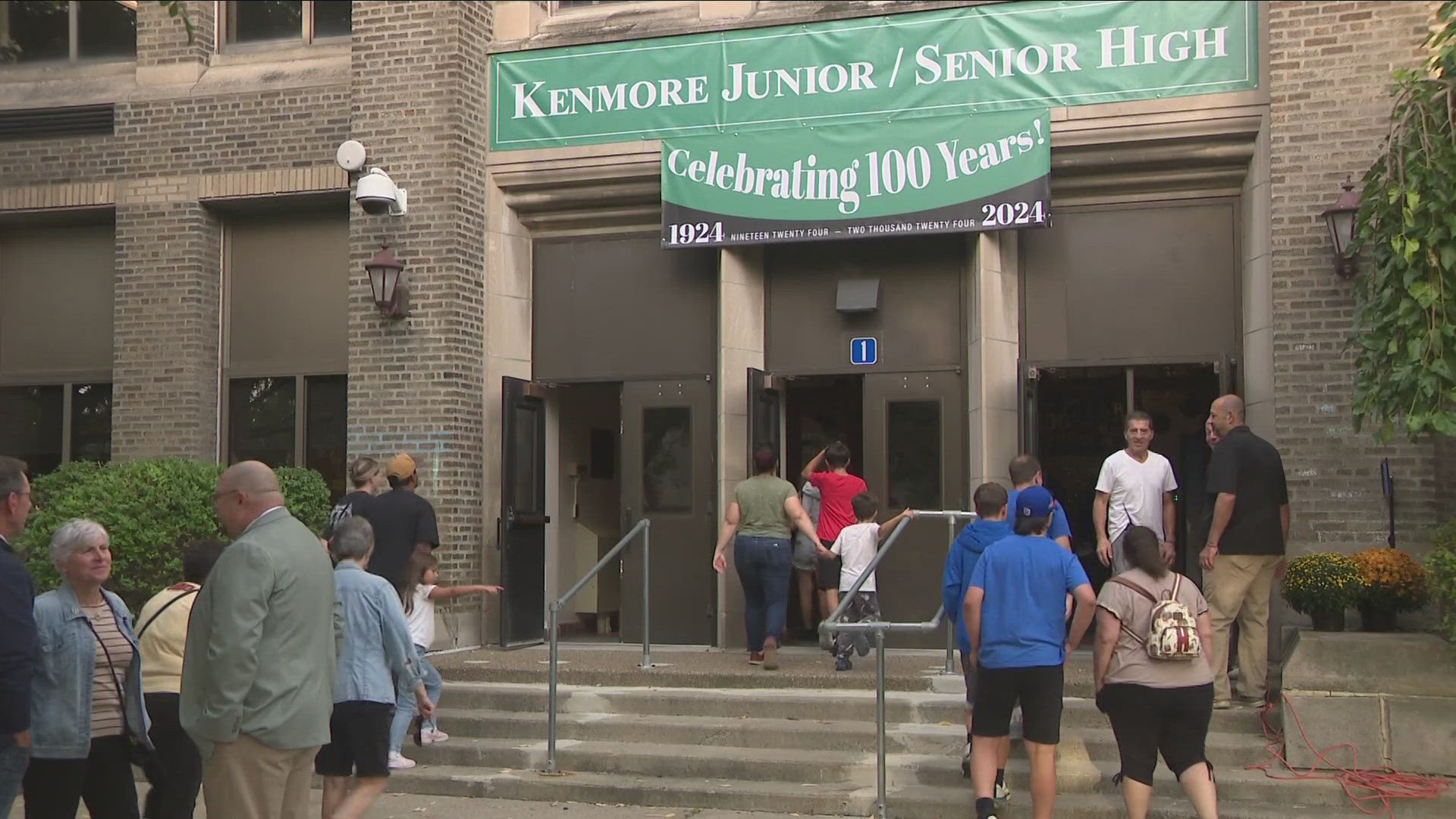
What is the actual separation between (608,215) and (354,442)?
2883 millimetres

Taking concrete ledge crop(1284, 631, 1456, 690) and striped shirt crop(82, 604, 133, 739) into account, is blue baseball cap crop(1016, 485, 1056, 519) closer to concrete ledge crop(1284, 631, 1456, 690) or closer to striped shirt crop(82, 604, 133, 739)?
concrete ledge crop(1284, 631, 1456, 690)

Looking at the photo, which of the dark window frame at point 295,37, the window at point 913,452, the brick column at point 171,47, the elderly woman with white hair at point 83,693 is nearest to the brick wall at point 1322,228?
the window at point 913,452

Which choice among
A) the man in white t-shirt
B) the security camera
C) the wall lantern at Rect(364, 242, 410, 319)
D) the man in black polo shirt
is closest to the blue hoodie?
the man in black polo shirt

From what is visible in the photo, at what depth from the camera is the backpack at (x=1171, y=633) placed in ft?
21.6

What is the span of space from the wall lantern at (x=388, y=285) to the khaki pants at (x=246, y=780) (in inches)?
280

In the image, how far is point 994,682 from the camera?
6.91 meters

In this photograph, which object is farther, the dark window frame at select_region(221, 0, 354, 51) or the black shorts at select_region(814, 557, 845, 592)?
the dark window frame at select_region(221, 0, 354, 51)

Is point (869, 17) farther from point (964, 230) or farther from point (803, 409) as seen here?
point (803, 409)

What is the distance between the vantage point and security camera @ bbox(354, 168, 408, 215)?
11.7m

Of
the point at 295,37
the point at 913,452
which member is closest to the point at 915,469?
the point at 913,452

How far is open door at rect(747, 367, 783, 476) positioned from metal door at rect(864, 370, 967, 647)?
798 millimetres

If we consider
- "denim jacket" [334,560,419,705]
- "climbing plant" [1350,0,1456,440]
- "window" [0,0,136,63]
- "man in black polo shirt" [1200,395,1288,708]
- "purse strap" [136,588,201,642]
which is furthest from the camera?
"window" [0,0,136,63]

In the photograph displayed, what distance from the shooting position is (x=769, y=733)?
8.76m

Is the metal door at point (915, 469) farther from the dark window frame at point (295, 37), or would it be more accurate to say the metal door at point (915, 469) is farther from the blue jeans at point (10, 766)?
the blue jeans at point (10, 766)
